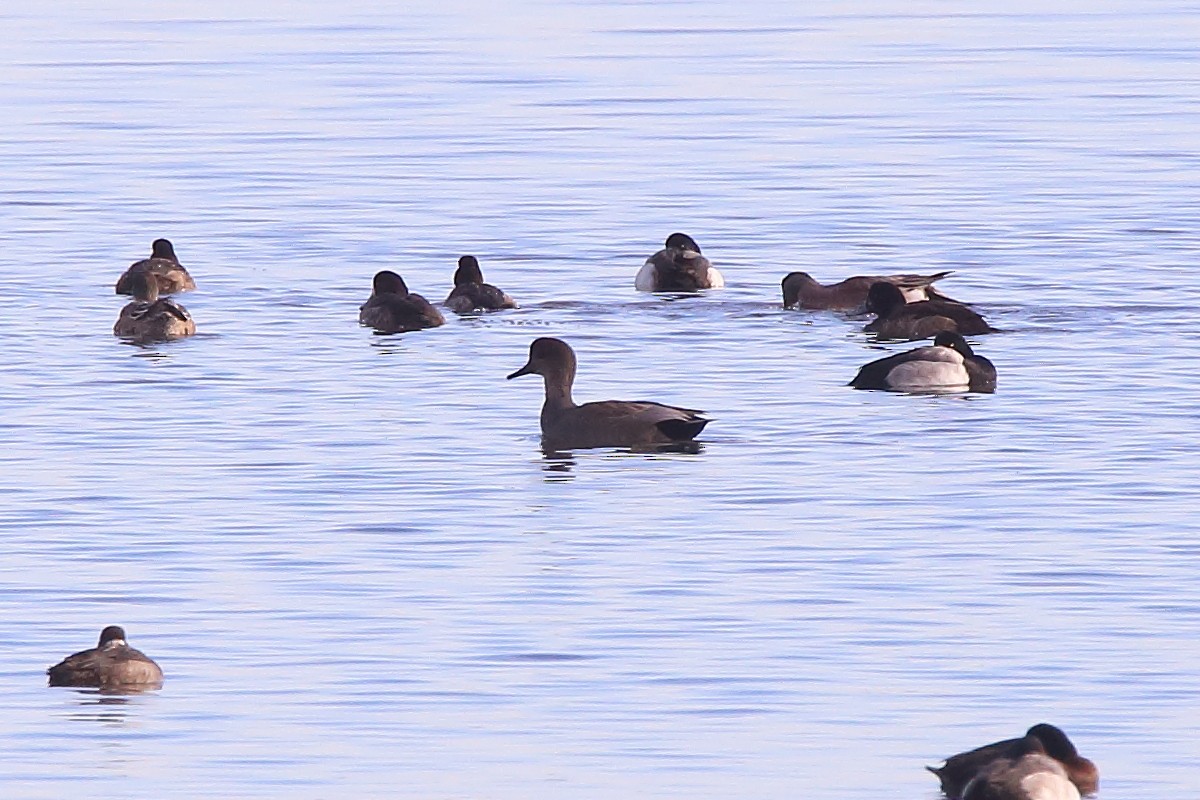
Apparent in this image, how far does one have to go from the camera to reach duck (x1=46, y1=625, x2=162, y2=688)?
1277 cm

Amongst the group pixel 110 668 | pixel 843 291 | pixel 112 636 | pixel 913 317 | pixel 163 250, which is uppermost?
pixel 163 250

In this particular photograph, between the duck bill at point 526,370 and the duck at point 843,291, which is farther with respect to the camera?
the duck at point 843,291

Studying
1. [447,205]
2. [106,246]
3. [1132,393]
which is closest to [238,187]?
[447,205]

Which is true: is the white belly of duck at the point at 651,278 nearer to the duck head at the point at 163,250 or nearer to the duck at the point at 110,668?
the duck head at the point at 163,250

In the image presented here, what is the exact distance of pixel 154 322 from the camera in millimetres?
23656

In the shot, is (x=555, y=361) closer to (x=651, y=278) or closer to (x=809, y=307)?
(x=809, y=307)

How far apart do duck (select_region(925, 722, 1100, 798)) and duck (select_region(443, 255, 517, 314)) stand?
14.3m

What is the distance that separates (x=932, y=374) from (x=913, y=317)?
284cm

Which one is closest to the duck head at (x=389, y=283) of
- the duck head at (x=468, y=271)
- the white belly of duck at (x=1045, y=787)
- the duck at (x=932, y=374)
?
the duck head at (x=468, y=271)

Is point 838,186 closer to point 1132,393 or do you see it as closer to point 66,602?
point 1132,393

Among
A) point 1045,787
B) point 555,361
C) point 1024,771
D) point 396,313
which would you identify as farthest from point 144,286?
point 1045,787

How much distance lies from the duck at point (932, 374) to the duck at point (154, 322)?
5.66m

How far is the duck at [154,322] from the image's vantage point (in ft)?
77.7

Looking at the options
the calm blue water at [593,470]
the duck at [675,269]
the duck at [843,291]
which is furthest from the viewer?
the duck at [675,269]
